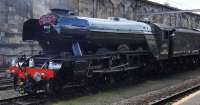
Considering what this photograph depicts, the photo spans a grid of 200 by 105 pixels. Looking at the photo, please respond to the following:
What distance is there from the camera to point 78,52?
13055 millimetres

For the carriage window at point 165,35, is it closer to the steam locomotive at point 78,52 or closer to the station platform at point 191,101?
the steam locomotive at point 78,52

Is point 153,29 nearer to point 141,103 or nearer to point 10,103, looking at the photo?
point 141,103

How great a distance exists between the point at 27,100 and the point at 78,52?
7.67 ft

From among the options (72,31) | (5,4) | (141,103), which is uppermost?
(5,4)

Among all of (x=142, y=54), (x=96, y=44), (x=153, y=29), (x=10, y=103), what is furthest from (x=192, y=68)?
(x=10, y=103)

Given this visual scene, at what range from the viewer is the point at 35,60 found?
1273 centimetres

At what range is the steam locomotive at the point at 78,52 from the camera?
12.2 m

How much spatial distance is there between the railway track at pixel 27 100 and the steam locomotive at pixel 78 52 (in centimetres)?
29

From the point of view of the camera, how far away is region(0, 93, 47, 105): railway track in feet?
38.1

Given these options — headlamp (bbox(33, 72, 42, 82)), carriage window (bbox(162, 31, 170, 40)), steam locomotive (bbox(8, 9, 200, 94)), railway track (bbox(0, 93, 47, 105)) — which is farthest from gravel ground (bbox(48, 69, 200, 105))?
carriage window (bbox(162, 31, 170, 40))

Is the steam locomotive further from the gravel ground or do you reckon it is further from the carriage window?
the carriage window

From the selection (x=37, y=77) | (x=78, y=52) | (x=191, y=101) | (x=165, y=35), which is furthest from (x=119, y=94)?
(x=165, y=35)

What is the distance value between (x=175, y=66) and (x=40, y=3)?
385 inches

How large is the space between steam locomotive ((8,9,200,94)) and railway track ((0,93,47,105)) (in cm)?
29
